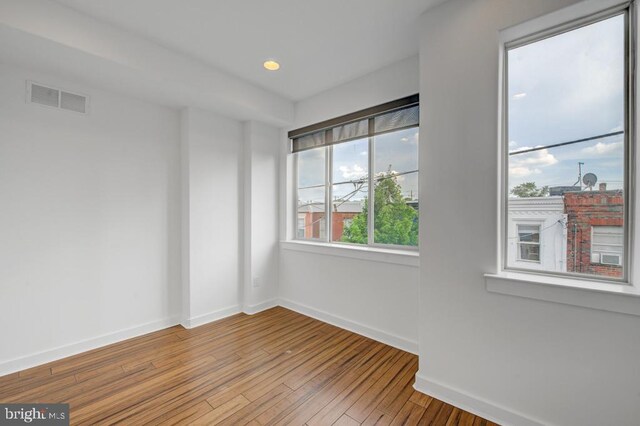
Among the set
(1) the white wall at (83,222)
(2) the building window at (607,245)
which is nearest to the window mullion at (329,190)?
(1) the white wall at (83,222)

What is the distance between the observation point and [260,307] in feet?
11.5

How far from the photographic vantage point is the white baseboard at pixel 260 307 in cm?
342

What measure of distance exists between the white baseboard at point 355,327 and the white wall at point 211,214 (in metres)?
0.76

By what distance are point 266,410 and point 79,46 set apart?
9.21ft

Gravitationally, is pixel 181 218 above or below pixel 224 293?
above

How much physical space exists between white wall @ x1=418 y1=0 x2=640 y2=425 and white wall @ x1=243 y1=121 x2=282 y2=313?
7.12ft

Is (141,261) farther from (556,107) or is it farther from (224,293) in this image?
(556,107)

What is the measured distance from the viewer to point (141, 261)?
9.34 feet

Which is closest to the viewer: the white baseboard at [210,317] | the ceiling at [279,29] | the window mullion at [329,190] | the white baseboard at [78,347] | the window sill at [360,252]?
the ceiling at [279,29]

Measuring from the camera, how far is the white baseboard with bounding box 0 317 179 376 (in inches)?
84.4

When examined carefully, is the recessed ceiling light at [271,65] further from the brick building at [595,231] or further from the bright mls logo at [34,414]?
the bright mls logo at [34,414]

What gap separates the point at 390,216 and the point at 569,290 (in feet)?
5.05

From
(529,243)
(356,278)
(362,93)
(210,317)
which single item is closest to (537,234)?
(529,243)

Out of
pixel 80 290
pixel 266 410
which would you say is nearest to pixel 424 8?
pixel 266 410
